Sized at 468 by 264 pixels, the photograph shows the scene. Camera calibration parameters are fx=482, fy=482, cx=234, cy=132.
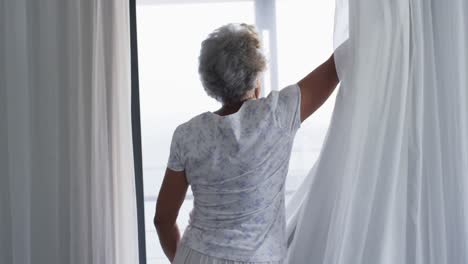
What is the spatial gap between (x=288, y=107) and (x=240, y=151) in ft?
0.55

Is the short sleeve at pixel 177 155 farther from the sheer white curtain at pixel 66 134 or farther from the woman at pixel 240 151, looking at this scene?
the sheer white curtain at pixel 66 134

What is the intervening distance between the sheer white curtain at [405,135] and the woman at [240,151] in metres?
0.12

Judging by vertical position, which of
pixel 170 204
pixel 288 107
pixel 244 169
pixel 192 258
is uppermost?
pixel 288 107

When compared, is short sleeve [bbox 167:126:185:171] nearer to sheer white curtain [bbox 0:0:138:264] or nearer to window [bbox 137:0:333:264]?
sheer white curtain [bbox 0:0:138:264]

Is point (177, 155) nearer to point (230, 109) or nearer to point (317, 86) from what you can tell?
point (230, 109)

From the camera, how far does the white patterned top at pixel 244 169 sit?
1230mm

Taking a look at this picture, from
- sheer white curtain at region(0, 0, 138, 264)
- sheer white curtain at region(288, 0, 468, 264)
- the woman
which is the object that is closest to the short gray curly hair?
the woman

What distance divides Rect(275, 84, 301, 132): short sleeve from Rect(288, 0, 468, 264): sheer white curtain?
0.13 metres

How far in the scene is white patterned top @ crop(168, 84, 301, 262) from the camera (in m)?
1.23

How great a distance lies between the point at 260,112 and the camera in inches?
48.5

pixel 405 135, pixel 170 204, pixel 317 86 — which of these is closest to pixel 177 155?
pixel 170 204

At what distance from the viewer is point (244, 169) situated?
4.05 ft

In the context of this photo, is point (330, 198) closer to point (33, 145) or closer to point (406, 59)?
point (406, 59)

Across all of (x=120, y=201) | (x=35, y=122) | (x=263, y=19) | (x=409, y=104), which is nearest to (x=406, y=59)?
(x=409, y=104)
